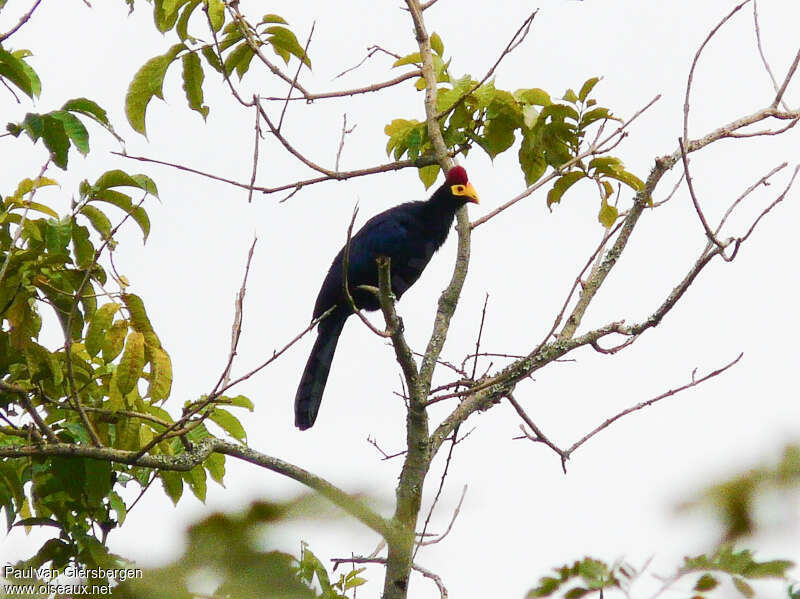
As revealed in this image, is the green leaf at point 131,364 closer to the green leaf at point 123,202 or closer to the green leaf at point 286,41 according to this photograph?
the green leaf at point 123,202

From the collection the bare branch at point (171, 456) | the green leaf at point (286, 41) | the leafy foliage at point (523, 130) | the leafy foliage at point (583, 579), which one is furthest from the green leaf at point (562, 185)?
the leafy foliage at point (583, 579)

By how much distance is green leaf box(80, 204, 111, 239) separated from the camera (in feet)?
11.5

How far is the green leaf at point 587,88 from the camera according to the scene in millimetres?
4031

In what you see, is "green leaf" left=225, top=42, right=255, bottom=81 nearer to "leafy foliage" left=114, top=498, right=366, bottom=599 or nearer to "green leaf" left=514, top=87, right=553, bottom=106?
"green leaf" left=514, top=87, right=553, bottom=106

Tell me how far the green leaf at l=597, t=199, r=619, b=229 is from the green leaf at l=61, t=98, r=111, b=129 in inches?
86.0

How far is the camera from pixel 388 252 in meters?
6.01

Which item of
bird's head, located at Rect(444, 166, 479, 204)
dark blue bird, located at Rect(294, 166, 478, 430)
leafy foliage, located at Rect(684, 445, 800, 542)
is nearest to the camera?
leafy foliage, located at Rect(684, 445, 800, 542)

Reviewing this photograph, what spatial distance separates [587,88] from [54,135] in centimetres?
216

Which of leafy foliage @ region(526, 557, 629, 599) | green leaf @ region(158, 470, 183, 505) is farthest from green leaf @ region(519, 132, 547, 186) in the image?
leafy foliage @ region(526, 557, 629, 599)

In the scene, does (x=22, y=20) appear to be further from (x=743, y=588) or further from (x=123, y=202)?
(x=743, y=588)

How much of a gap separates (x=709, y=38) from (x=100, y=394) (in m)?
2.61

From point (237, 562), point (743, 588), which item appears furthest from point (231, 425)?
point (743, 588)

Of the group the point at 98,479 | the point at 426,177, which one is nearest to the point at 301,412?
the point at 426,177

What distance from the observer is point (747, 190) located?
356cm
